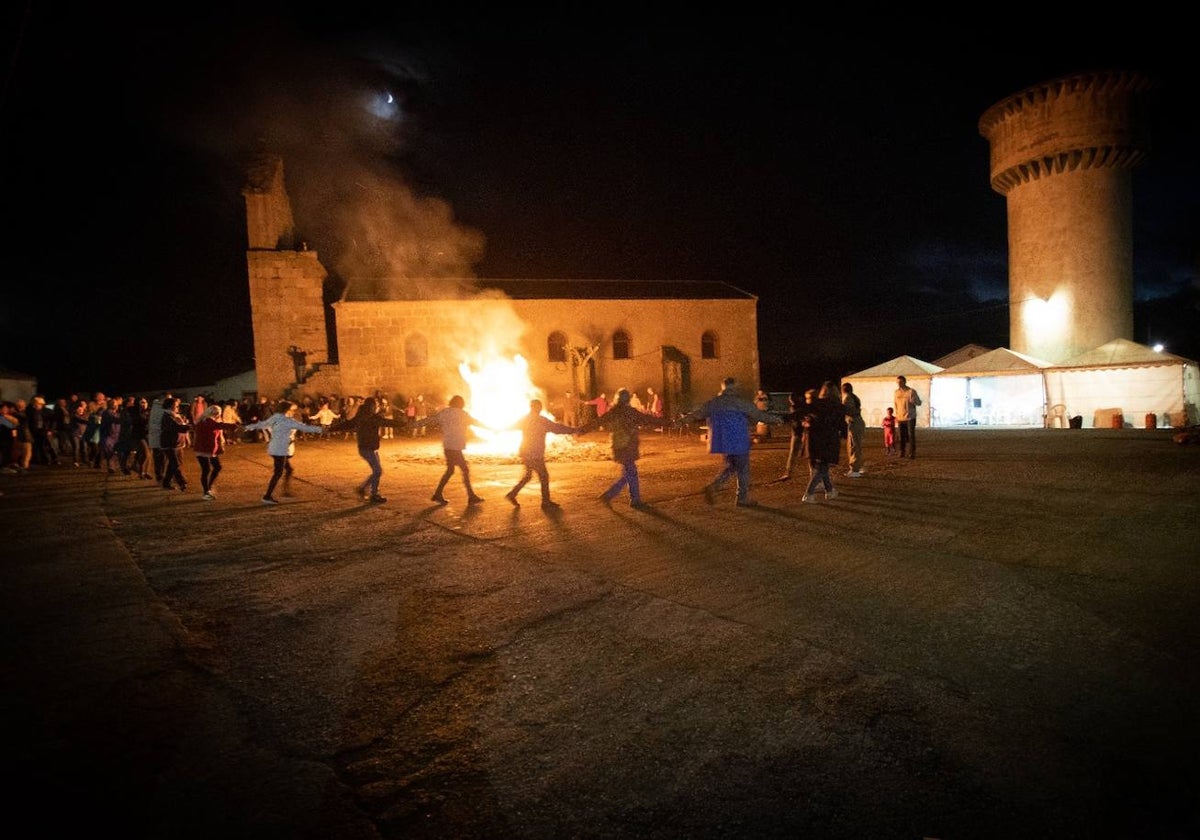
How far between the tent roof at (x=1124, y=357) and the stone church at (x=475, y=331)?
14842mm

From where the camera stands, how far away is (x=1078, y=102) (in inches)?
1046

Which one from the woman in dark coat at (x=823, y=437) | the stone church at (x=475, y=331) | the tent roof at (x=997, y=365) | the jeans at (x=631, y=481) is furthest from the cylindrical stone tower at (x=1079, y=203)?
the jeans at (x=631, y=481)

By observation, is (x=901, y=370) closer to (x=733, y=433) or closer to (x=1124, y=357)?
(x=1124, y=357)

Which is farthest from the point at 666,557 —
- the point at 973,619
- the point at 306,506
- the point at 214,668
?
the point at 306,506

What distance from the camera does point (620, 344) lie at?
3183cm

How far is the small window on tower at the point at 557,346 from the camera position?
3100 centimetres

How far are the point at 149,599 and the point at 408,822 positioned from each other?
4055 millimetres

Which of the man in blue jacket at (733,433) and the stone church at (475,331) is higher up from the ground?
the stone church at (475,331)

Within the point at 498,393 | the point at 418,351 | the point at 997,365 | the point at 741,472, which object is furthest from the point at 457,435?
the point at 997,365

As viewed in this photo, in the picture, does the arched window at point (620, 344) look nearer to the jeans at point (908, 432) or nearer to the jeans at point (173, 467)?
the jeans at point (908, 432)

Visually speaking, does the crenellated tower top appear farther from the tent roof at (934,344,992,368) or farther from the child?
the child

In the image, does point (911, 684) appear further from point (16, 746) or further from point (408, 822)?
point (16, 746)

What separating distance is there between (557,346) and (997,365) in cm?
1903

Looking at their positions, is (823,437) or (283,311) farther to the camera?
(283,311)
